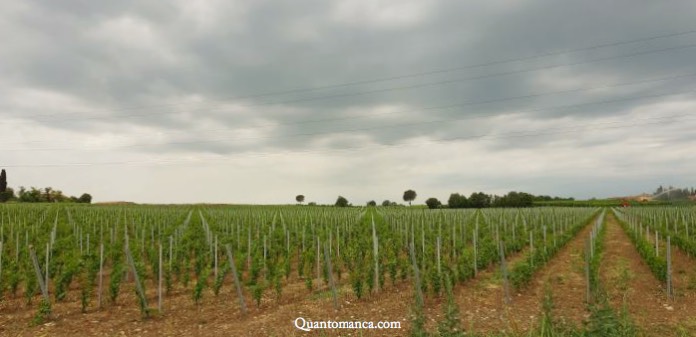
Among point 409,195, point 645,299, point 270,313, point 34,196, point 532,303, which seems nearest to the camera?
point 270,313

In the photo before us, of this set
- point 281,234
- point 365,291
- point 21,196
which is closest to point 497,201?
point 281,234

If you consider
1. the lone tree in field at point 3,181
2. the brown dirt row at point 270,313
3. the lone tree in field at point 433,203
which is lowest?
the brown dirt row at point 270,313

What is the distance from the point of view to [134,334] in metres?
7.30

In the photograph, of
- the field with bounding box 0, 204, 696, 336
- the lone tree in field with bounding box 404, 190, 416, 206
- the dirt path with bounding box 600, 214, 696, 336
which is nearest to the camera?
the field with bounding box 0, 204, 696, 336

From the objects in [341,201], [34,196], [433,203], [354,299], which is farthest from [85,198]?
[354,299]

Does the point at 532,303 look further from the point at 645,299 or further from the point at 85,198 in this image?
the point at 85,198

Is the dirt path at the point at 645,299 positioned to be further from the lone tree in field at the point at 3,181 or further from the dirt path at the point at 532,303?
the lone tree in field at the point at 3,181

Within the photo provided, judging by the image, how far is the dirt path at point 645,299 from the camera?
7.50m

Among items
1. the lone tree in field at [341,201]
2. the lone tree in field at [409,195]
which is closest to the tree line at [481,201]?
the lone tree in field at [341,201]

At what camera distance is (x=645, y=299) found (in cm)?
930

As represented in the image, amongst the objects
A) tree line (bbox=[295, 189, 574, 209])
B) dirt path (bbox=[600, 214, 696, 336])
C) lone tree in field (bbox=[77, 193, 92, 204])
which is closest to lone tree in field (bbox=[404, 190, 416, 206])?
tree line (bbox=[295, 189, 574, 209])

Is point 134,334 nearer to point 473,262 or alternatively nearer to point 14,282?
point 14,282

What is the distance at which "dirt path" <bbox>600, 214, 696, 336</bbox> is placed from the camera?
7504mm

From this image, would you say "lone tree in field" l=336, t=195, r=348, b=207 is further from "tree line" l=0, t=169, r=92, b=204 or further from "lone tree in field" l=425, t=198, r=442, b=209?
"tree line" l=0, t=169, r=92, b=204
